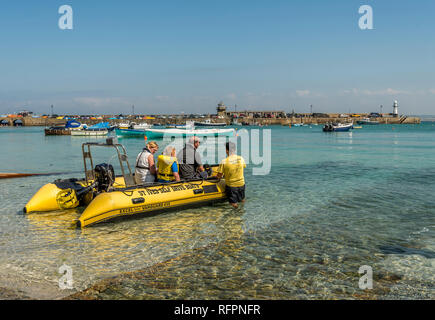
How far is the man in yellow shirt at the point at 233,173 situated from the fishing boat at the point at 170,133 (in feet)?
169

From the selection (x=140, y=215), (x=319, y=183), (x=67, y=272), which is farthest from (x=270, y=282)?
(x=319, y=183)

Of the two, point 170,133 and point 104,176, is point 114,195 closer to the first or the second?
point 104,176

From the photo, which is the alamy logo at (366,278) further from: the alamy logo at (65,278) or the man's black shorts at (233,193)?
the man's black shorts at (233,193)

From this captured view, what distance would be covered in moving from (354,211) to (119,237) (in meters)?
7.72

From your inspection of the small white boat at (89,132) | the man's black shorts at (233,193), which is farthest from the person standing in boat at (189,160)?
the small white boat at (89,132)

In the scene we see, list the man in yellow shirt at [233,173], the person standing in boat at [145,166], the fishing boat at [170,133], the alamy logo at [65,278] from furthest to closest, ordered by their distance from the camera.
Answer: the fishing boat at [170,133], the man in yellow shirt at [233,173], the person standing in boat at [145,166], the alamy logo at [65,278]

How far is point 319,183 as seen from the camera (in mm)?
17047

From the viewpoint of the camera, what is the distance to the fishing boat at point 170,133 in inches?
2483

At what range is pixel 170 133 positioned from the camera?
62.3 meters

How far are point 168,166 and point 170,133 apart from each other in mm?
52372

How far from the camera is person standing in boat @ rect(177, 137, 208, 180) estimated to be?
36.9ft

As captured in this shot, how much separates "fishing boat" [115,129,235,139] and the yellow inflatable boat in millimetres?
51312
